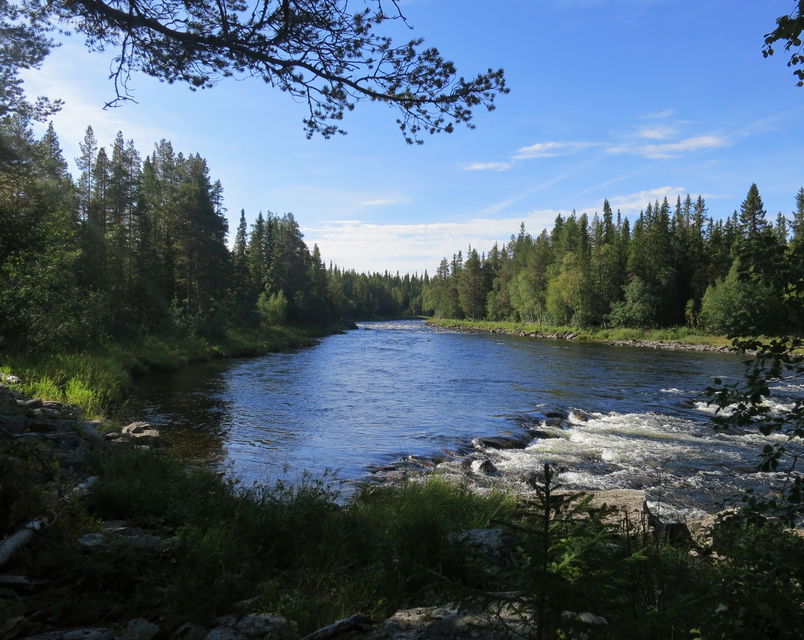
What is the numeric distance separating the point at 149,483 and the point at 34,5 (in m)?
6.36

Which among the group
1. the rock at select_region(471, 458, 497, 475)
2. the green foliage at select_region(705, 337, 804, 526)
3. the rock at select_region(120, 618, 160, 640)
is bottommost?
the rock at select_region(471, 458, 497, 475)

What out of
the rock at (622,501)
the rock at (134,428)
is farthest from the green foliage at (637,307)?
the rock at (134,428)

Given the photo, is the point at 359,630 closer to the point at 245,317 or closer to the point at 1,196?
the point at 1,196

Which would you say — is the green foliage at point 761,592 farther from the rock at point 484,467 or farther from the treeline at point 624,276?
the treeline at point 624,276

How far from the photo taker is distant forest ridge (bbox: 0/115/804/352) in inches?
388

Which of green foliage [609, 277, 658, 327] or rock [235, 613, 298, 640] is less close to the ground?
green foliage [609, 277, 658, 327]

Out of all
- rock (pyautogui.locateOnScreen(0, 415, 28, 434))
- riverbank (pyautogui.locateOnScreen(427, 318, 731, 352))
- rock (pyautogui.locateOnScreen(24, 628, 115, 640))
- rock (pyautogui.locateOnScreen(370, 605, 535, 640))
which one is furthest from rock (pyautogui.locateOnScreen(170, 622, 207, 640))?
riverbank (pyautogui.locateOnScreen(427, 318, 731, 352))

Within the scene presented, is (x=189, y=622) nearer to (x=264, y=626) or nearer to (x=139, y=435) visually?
(x=264, y=626)

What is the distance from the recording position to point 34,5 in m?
6.61

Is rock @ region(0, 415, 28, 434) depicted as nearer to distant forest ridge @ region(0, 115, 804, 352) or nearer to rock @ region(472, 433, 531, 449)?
distant forest ridge @ region(0, 115, 804, 352)

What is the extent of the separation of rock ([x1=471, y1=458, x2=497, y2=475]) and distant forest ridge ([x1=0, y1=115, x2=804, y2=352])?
610 cm

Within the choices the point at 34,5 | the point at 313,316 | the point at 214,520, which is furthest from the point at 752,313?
the point at 313,316

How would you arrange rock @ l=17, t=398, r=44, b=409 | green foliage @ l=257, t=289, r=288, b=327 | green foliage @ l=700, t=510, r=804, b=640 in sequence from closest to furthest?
green foliage @ l=700, t=510, r=804, b=640, rock @ l=17, t=398, r=44, b=409, green foliage @ l=257, t=289, r=288, b=327

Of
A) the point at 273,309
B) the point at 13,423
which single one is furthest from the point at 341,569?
the point at 273,309
